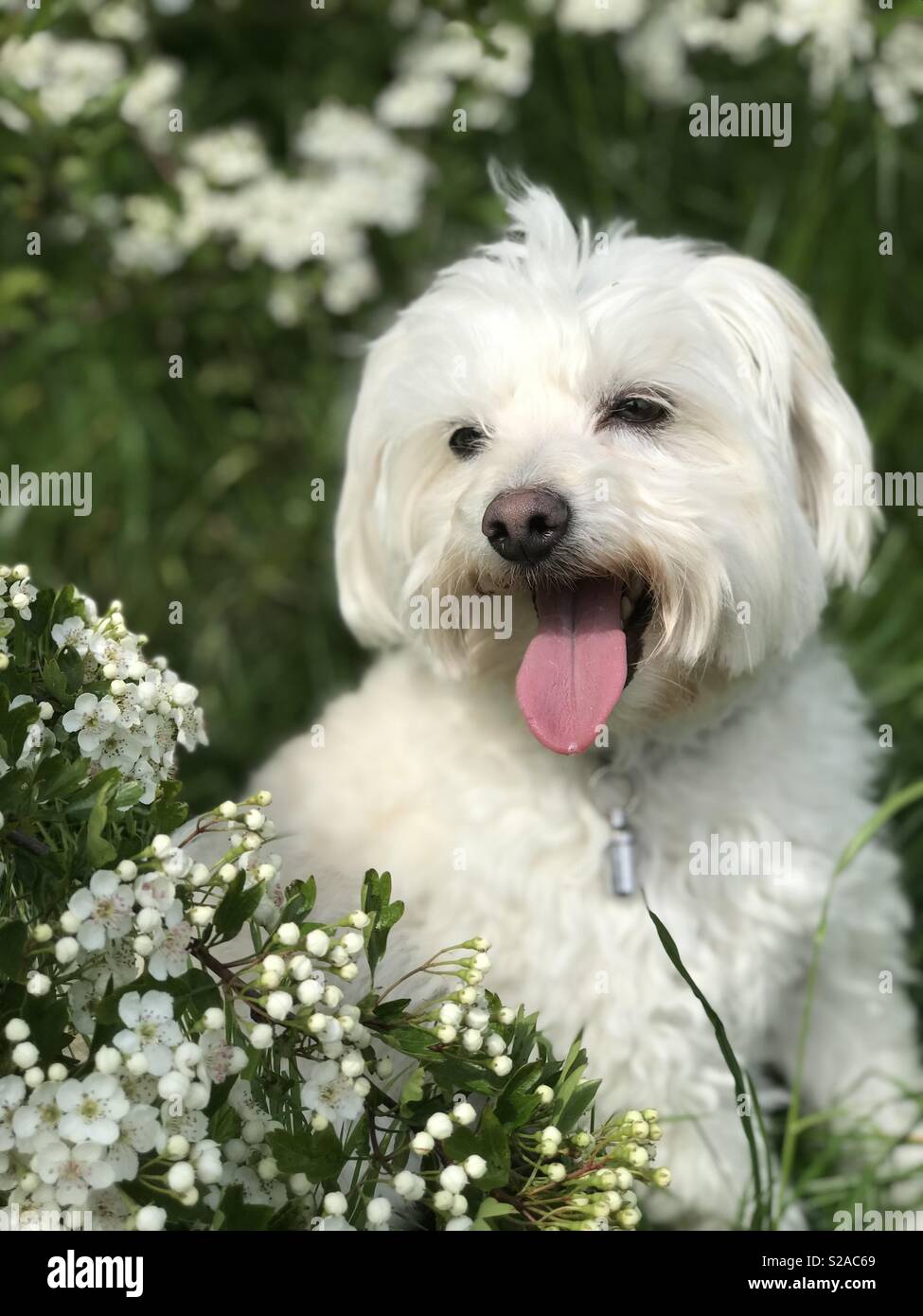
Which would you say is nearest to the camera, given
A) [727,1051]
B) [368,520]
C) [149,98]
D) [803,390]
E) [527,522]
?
[727,1051]

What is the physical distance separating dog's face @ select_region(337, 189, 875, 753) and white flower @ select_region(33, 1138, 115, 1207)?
3.09 feet

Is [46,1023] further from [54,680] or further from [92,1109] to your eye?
[54,680]

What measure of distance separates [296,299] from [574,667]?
6.35ft

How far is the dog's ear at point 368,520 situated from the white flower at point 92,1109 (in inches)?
46.1

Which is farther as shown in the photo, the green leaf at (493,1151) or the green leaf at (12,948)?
the green leaf at (493,1151)

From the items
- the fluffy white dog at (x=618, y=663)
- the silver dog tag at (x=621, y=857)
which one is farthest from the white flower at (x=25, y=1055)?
the silver dog tag at (x=621, y=857)

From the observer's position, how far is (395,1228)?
1.62 metres

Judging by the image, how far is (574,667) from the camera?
6.63ft

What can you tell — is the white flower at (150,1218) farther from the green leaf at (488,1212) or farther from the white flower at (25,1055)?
the green leaf at (488,1212)

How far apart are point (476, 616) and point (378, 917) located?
0.71m

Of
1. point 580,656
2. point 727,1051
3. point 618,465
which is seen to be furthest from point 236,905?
point 618,465

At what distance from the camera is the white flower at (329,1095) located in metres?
1.40

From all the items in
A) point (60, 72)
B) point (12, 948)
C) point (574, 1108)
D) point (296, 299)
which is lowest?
point (574, 1108)
